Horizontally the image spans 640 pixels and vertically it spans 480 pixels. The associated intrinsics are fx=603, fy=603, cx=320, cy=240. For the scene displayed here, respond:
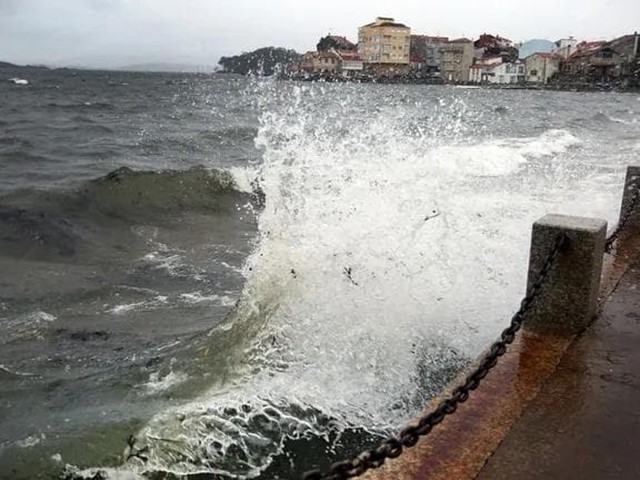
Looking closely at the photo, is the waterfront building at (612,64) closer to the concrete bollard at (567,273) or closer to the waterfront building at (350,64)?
the waterfront building at (350,64)

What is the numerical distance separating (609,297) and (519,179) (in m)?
9.38

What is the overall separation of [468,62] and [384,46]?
18145 mm

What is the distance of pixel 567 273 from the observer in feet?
13.3

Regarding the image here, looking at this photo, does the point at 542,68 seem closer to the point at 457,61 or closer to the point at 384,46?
the point at 457,61

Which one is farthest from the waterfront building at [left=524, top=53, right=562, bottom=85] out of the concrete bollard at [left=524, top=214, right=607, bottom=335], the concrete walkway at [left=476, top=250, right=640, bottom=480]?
the concrete walkway at [left=476, top=250, right=640, bottom=480]

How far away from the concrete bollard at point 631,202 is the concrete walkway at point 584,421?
2.94 meters

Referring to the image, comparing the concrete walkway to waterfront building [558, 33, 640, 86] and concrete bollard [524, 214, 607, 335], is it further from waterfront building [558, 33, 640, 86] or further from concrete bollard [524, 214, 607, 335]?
waterfront building [558, 33, 640, 86]

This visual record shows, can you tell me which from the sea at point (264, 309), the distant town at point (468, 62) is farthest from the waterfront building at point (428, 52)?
the sea at point (264, 309)

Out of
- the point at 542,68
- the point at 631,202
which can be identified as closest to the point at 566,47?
the point at 542,68

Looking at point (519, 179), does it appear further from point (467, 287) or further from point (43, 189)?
point (43, 189)

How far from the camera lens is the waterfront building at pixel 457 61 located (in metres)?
123

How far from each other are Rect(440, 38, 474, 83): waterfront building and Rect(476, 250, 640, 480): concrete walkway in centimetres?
12531

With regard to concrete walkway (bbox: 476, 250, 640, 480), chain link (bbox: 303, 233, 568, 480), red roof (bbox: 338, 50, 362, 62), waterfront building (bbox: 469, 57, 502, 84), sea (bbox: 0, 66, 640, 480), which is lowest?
sea (bbox: 0, 66, 640, 480)

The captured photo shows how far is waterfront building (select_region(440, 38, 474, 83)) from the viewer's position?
4852 inches
